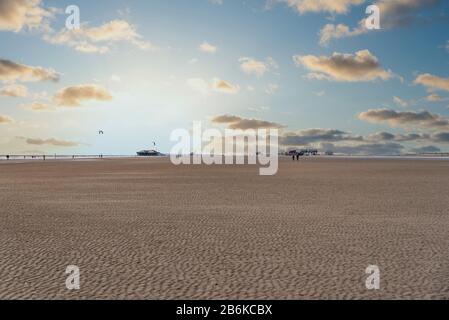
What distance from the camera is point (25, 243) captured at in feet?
36.7

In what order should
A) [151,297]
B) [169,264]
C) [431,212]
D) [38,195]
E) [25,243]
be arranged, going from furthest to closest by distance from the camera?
[38,195] → [431,212] → [25,243] → [169,264] → [151,297]

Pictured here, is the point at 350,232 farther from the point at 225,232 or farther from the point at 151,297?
the point at 151,297

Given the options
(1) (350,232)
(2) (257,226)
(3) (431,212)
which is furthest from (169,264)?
(3) (431,212)

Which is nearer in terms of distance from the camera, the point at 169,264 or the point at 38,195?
the point at 169,264

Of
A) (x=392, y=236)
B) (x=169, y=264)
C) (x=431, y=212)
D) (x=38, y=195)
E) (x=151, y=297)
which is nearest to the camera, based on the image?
(x=151, y=297)

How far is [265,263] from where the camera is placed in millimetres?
9164

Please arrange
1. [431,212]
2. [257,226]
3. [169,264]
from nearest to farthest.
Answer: [169,264]
[257,226]
[431,212]

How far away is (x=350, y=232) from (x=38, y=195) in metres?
18.0
